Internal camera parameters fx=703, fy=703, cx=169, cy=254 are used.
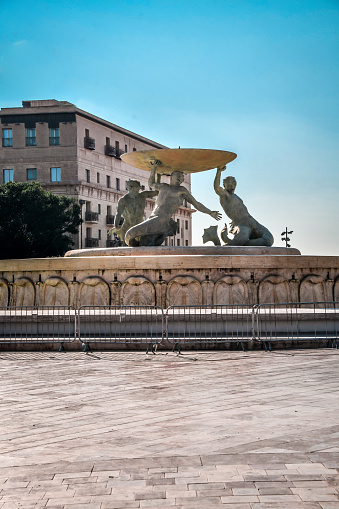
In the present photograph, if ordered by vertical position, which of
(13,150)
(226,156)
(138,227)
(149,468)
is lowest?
(149,468)

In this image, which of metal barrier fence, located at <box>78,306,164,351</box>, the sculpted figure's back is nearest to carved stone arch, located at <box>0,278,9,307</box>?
metal barrier fence, located at <box>78,306,164,351</box>

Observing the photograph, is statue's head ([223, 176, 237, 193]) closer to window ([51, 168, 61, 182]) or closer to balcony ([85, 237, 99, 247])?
balcony ([85, 237, 99, 247])

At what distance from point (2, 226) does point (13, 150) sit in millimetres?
14991

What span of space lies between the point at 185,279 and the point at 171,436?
990 centimetres

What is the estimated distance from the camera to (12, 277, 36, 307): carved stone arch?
16219mm

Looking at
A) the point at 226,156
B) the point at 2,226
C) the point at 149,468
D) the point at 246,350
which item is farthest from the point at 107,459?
the point at 2,226

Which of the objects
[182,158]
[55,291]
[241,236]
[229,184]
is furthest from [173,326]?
[182,158]

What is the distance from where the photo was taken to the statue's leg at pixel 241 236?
1812cm

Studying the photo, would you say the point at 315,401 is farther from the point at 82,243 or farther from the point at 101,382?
the point at 82,243

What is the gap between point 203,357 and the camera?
10648 mm

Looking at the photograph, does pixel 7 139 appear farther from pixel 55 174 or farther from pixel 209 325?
pixel 209 325

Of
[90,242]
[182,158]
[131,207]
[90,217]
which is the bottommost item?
[131,207]

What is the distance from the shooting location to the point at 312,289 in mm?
15875

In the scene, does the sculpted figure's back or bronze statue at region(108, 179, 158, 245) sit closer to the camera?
the sculpted figure's back
